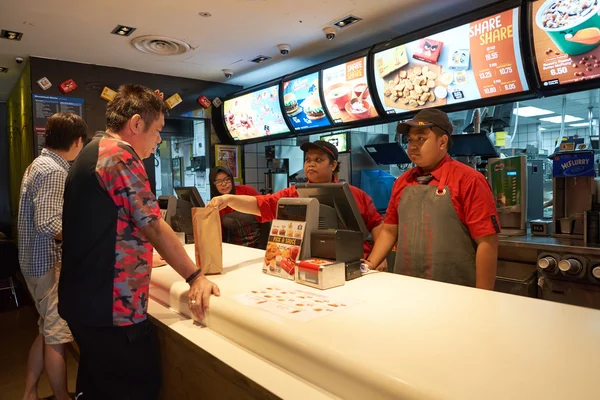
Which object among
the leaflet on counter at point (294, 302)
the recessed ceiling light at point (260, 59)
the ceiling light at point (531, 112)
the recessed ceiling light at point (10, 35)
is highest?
the recessed ceiling light at point (260, 59)

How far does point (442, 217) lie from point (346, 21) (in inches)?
91.2

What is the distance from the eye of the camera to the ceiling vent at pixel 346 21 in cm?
350

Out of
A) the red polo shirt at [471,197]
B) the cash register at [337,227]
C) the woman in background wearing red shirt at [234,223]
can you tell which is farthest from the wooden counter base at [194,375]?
the woman in background wearing red shirt at [234,223]

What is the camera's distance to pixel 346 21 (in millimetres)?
3570

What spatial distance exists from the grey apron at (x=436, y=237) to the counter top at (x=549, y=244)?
3.05 feet

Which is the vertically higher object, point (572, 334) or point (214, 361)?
point (572, 334)

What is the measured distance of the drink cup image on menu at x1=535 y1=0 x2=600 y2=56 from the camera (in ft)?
7.75

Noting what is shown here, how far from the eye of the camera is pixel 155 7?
3172 millimetres

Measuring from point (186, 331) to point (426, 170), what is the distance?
138 centimetres

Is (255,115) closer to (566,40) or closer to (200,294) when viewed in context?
(566,40)

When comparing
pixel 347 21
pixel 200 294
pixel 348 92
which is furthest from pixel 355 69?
pixel 200 294

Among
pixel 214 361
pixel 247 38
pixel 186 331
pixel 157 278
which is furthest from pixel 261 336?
pixel 247 38

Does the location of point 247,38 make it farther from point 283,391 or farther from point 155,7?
point 283,391

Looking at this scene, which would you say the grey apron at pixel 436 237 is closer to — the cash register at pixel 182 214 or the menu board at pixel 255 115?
the cash register at pixel 182 214
